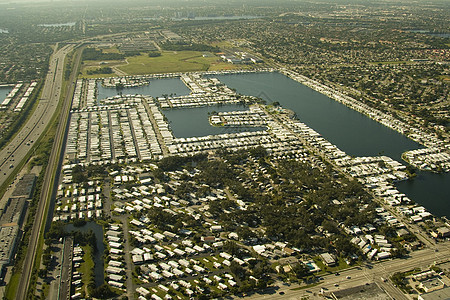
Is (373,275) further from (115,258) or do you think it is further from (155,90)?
(155,90)

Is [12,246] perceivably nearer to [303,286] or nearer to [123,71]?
[303,286]

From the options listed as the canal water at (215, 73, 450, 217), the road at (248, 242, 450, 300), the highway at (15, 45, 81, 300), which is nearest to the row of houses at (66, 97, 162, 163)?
the highway at (15, 45, 81, 300)

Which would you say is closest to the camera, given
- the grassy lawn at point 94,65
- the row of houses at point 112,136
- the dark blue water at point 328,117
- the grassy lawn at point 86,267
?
the grassy lawn at point 86,267

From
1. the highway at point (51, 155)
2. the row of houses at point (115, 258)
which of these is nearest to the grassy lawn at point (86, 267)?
the row of houses at point (115, 258)

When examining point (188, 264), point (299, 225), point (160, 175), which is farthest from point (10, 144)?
point (299, 225)

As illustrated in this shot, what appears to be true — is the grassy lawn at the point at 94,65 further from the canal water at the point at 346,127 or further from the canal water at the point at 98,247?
the canal water at the point at 98,247

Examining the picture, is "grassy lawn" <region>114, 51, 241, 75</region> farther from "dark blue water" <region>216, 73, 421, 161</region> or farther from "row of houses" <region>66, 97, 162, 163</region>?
"row of houses" <region>66, 97, 162, 163</region>
